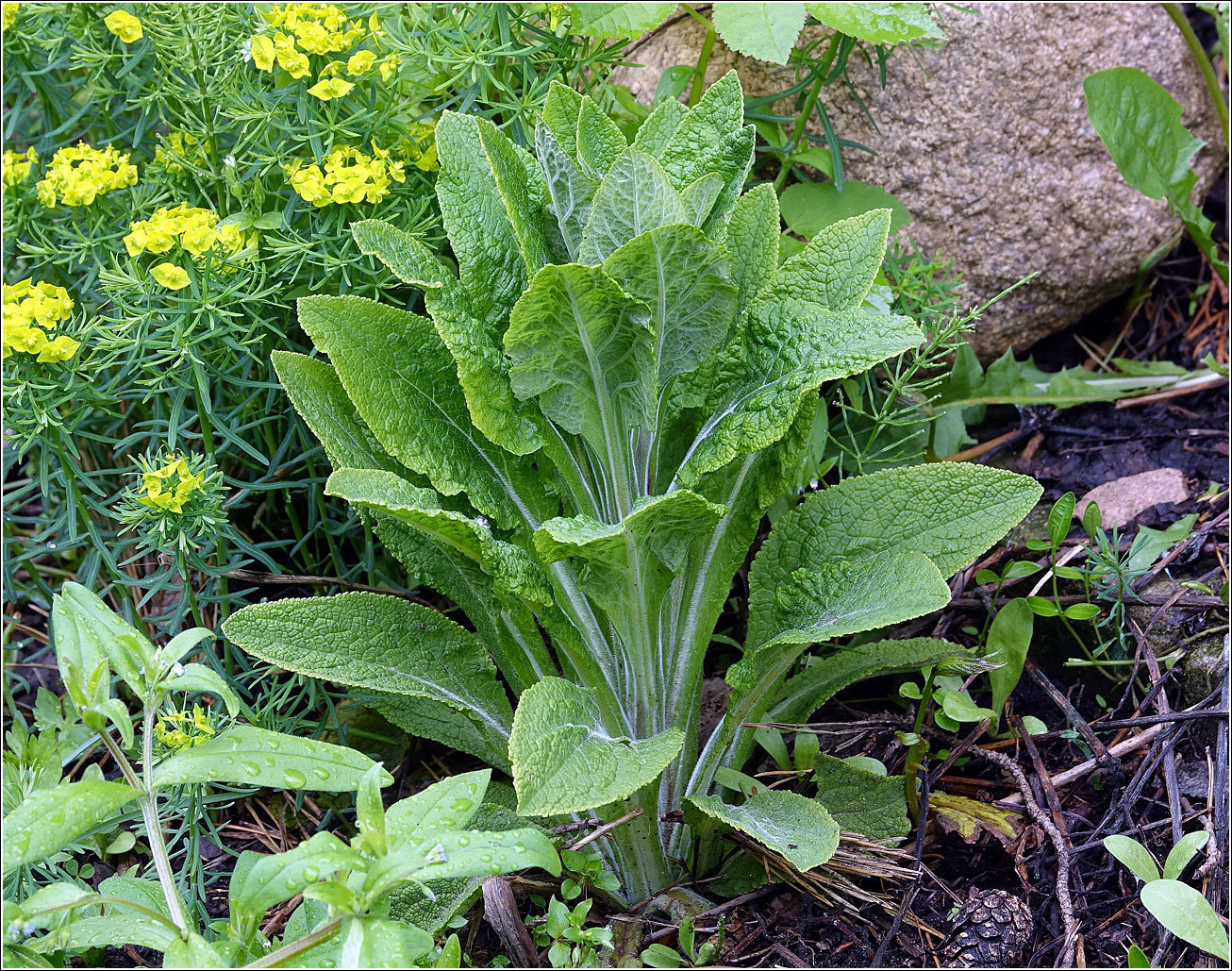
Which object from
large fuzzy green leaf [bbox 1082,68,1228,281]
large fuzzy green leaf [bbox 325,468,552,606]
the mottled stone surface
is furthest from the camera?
the mottled stone surface

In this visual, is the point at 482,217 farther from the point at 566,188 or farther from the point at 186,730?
the point at 186,730

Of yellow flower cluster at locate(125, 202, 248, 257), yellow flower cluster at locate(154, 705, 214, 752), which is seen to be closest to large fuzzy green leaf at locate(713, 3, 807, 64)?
yellow flower cluster at locate(125, 202, 248, 257)

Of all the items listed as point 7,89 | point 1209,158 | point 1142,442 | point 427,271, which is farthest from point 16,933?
point 1209,158

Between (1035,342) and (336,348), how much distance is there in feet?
6.88

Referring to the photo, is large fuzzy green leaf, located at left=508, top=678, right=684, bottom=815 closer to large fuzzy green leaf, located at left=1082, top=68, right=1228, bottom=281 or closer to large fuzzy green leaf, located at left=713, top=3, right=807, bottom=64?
large fuzzy green leaf, located at left=713, top=3, right=807, bottom=64

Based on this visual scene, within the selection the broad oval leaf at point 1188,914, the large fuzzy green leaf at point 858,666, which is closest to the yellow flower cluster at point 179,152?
the large fuzzy green leaf at point 858,666

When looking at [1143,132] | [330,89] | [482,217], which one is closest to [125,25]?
[330,89]

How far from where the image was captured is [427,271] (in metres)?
1.72

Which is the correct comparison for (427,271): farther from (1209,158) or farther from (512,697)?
(1209,158)

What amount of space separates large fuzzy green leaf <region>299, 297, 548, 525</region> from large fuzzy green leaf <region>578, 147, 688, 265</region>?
37 cm

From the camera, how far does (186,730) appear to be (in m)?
1.84

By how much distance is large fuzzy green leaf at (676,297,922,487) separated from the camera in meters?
1.54

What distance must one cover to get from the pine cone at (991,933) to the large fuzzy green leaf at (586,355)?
3.18 feet

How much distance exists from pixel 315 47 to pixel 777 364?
1.10m
